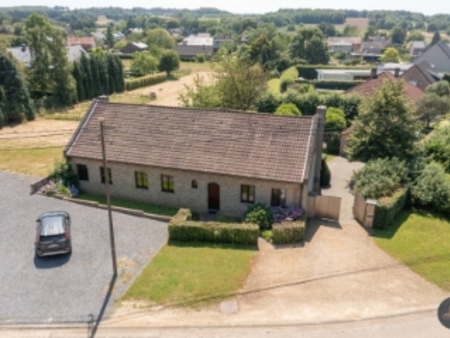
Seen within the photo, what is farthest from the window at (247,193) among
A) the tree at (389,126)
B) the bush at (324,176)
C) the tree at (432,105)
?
the tree at (432,105)

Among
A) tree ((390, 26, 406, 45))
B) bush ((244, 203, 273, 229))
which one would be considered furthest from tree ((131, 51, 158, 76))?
tree ((390, 26, 406, 45))

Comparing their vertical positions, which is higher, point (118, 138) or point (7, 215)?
point (118, 138)

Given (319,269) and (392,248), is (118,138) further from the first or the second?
(392,248)

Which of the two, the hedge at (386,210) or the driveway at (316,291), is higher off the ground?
the hedge at (386,210)

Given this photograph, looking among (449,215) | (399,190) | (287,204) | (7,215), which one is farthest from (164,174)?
(449,215)

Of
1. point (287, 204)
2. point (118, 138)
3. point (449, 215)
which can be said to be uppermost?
point (118, 138)

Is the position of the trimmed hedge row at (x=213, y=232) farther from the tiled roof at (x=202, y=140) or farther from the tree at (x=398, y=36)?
the tree at (x=398, y=36)

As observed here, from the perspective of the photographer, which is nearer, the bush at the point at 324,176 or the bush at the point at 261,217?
the bush at the point at 261,217
